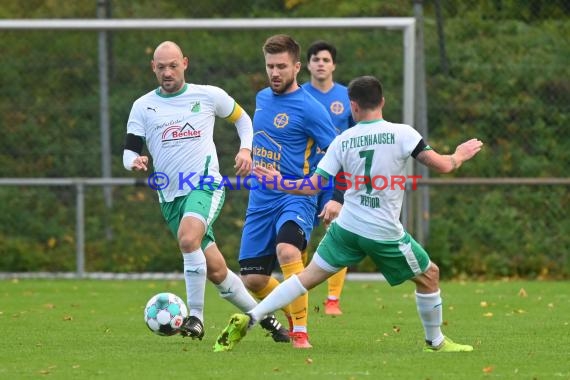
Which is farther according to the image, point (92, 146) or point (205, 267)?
point (92, 146)

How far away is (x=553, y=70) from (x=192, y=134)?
7886 mm

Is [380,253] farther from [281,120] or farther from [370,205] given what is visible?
[281,120]

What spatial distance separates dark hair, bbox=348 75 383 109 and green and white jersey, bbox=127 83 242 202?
1.61m

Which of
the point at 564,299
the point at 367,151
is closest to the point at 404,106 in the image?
the point at 564,299

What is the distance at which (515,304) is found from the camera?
36.9ft

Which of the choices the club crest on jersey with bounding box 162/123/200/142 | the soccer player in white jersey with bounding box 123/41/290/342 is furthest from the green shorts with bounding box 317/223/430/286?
the club crest on jersey with bounding box 162/123/200/142

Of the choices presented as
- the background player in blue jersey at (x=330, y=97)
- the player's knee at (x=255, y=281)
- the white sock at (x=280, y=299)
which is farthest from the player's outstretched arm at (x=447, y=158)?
the background player in blue jersey at (x=330, y=97)

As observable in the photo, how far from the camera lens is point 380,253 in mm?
7367

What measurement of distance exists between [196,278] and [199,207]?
1.60 ft

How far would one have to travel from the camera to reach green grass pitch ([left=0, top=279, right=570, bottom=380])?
6738mm

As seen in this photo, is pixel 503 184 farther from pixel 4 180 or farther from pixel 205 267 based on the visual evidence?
pixel 205 267

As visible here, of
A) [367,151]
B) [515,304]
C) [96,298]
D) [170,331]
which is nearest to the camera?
[367,151]

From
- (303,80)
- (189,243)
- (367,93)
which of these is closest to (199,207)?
(189,243)

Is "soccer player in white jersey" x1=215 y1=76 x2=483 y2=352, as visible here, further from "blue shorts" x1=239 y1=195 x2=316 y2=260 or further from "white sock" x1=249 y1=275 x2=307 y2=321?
"blue shorts" x1=239 y1=195 x2=316 y2=260
